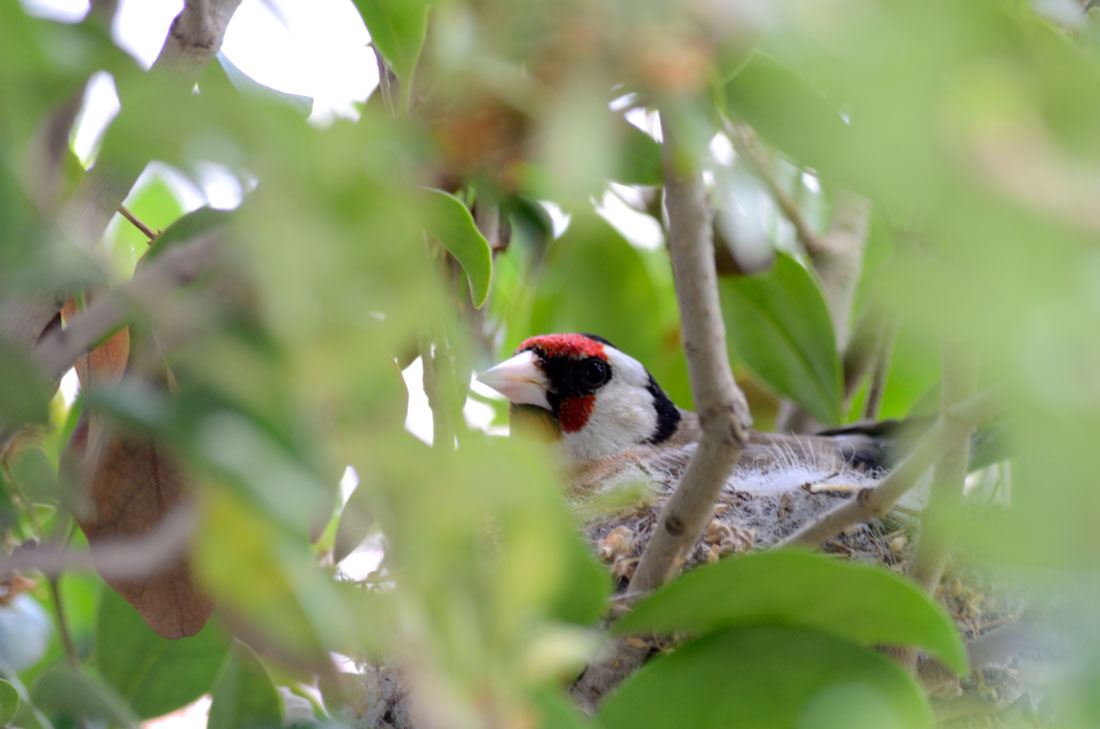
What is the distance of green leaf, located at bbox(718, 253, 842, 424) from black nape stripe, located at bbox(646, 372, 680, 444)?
52 centimetres

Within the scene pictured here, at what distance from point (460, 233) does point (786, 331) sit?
1.29 metres

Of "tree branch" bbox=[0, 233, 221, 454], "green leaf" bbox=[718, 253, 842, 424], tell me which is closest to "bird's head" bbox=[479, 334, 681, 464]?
"green leaf" bbox=[718, 253, 842, 424]

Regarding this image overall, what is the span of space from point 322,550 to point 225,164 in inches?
64.1

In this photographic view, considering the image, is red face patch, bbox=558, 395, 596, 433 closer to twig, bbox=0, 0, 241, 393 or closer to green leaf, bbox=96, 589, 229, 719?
green leaf, bbox=96, 589, 229, 719

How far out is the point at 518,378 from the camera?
2596 mm

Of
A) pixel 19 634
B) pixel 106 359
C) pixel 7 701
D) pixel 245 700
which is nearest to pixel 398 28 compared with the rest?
pixel 106 359

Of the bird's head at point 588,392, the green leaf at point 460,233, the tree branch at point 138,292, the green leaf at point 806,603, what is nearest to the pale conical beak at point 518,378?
the bird's head at point 588,392

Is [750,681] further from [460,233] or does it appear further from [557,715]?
[460,233]

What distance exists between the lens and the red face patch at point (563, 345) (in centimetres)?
259

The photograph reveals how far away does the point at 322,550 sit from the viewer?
201 centimetres

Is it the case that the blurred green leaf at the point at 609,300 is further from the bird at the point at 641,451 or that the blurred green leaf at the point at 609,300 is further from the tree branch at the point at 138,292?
the tree branch at the point at 138,292

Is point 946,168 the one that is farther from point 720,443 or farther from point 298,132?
point 720,443

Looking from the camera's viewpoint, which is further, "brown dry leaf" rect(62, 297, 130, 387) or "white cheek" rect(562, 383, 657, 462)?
"white cheek" rect(562, 383, 657, 462)

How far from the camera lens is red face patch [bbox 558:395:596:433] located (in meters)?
2.80
